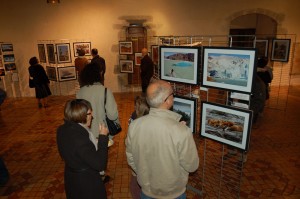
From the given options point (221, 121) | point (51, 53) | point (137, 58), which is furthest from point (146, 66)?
point (221, 121)

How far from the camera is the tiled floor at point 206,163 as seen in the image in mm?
3625

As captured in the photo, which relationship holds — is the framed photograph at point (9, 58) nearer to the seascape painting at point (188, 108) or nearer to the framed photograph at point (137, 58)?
the framed photograph at point (137, 58)

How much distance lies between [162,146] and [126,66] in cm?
735

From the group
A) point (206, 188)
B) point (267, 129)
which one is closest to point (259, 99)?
point (206, 188)

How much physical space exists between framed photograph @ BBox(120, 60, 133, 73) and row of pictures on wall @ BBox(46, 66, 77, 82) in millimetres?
1665

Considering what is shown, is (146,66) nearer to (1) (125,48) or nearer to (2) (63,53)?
(1) (125,48)

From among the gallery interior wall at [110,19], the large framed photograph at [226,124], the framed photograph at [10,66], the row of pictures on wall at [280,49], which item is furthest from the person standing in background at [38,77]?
the row of pictures on wall at [280,49]

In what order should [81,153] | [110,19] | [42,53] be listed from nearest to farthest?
[81,153], [42,53], [110,19]

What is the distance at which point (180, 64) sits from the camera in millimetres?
2824

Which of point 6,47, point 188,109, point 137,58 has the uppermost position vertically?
point 6,47

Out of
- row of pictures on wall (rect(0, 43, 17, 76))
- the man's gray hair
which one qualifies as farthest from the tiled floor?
row of pictures on wall (rect(0, 43, 17, 76))

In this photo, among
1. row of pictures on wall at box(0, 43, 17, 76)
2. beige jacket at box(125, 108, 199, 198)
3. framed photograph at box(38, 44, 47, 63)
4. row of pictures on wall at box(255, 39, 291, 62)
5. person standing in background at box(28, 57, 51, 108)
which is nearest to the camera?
beige jacket at box(125, 108, 199, 198)

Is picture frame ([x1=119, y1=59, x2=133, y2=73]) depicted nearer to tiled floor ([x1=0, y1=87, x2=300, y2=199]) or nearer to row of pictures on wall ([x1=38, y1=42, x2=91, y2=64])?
row of pictures on wall ([x1=38, y1=42, x2=91, y2=64])

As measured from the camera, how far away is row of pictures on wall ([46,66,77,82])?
830cm
